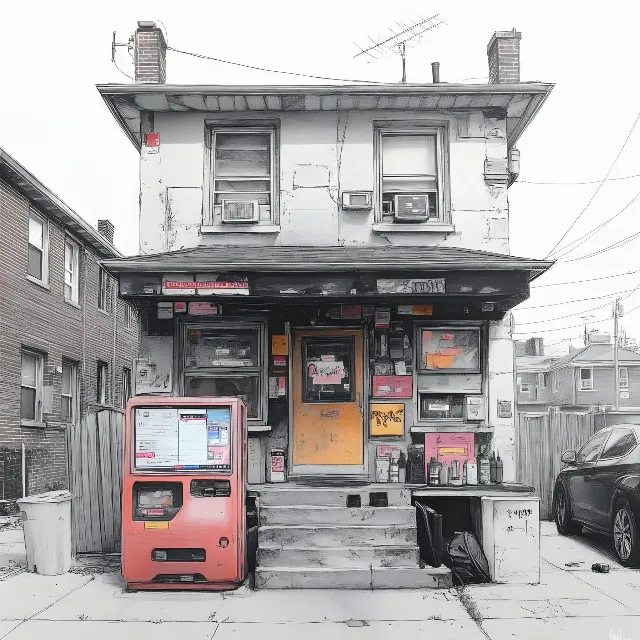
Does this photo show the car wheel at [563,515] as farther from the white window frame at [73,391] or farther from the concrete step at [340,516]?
the white window frame at [73,391]

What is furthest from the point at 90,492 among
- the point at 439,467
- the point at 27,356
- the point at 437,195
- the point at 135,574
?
the point at 27,356

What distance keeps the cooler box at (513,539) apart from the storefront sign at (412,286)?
2.53 m

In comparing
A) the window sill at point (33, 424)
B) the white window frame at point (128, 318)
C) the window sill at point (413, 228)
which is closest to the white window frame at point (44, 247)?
the window sill at point (33, 424)

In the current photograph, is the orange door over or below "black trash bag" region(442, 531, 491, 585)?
over

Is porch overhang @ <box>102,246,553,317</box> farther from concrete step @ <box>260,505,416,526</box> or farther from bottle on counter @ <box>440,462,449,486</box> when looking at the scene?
concrete step @ <box>260,505,416,526</box>

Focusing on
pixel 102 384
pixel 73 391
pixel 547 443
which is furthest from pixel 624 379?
pixel 73 391

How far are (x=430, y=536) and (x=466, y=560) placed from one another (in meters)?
0.49

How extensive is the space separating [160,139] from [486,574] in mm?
7072

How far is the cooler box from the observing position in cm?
895

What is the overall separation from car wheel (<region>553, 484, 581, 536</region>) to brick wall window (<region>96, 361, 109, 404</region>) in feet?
42.6

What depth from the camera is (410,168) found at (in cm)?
1120

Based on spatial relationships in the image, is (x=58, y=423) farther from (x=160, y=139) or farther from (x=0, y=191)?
(x=160, y=139)

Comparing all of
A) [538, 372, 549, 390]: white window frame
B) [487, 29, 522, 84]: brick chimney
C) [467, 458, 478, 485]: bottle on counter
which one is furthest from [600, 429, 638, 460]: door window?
[538, 372, 549, 390]: white window frame

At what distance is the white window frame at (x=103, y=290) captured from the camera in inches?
855
